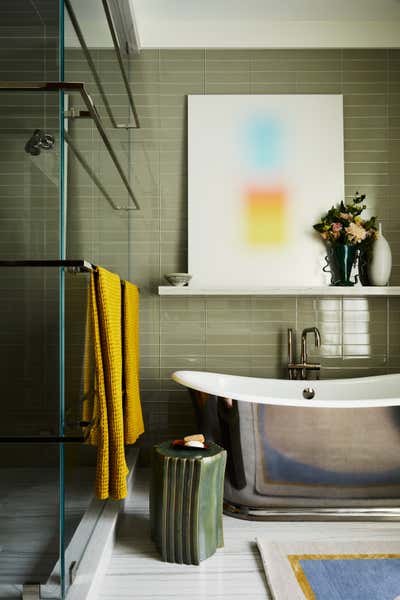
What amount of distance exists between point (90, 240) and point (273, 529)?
1555 mm

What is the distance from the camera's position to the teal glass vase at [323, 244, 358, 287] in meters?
3.37

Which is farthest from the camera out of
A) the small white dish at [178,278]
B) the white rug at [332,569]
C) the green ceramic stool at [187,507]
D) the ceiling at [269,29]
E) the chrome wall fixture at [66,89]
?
the ceiling at [269,29]

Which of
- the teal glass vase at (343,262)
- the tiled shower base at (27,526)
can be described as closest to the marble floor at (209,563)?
the tiled shower base at (27,526)

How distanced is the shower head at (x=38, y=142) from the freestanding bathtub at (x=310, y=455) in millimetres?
1507

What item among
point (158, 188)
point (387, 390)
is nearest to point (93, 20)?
point (158, 188)

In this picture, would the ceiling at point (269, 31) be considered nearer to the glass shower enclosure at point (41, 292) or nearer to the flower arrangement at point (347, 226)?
the flower arrangement at point (347, 226)

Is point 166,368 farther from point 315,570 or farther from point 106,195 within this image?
point 315,570

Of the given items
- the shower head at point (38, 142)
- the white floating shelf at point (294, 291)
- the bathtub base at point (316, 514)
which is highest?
the shower head at point (38, 142)

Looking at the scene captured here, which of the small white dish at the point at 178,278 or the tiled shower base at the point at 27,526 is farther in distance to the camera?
the small white dish at the point at 178,278

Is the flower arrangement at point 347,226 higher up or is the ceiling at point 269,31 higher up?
the ceiling at point 269,31

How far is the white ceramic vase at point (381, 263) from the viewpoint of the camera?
3.37 m

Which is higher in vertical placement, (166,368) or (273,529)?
(166,368)

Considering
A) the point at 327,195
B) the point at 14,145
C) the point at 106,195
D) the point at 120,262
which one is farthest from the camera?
the point at 327,195

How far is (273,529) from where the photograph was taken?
2520 millimetres
